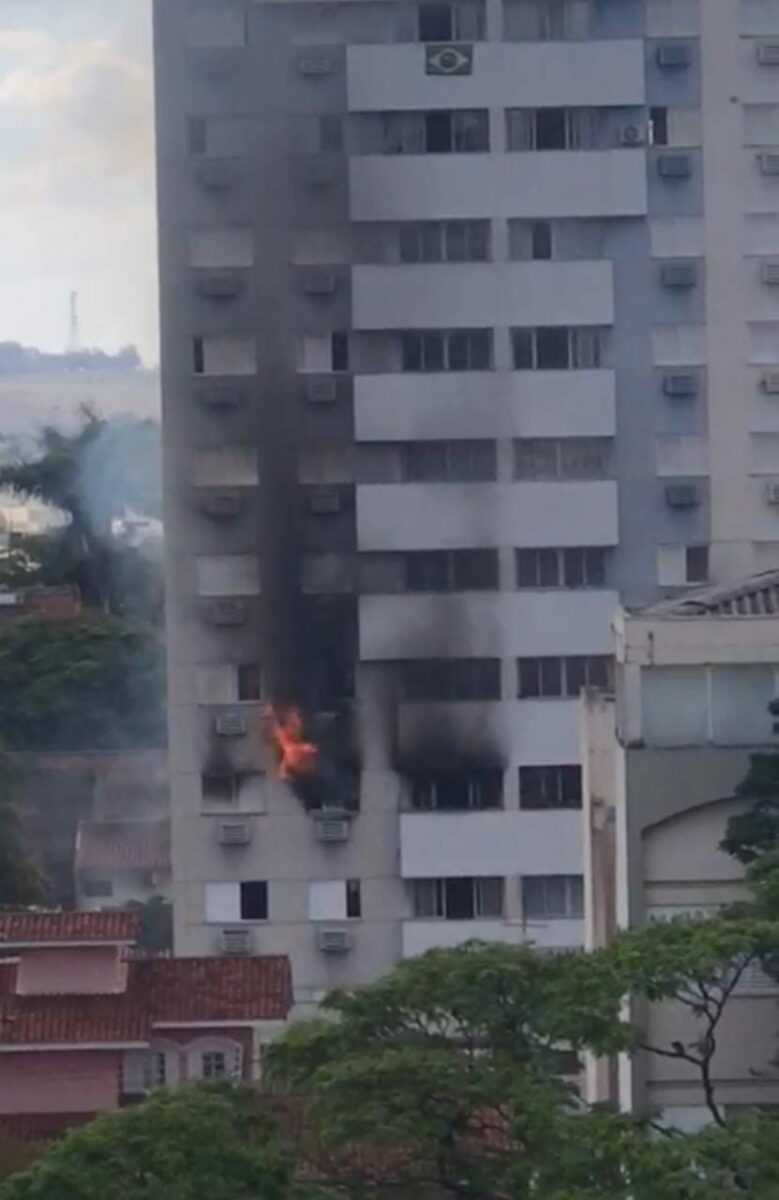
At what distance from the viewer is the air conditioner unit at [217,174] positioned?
1227 cm

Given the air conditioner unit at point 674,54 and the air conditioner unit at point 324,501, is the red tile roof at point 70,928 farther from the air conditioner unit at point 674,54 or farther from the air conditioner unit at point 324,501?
the air conditioner unit at point 674,54

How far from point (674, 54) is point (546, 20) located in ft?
1.64

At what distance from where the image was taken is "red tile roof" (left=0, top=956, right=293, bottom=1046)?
930cm

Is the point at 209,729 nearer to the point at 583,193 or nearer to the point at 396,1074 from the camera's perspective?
the point at 583,193

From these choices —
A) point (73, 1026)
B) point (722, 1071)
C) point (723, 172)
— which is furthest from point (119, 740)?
point (722, 1071)

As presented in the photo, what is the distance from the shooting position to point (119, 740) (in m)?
18.0

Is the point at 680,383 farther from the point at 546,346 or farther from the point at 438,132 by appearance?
the point at 438,132

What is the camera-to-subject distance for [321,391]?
40.5 feet

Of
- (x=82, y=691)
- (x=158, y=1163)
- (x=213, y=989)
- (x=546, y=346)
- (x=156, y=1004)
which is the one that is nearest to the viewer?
(x=158, y=1163)

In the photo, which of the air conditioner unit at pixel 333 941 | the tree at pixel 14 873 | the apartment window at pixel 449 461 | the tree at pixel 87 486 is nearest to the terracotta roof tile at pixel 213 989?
the air conditioner unit at pixel 333 941

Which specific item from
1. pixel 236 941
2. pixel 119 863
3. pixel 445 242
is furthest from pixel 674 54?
pixel 119 863

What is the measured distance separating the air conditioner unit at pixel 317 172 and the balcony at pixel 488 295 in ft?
1.28

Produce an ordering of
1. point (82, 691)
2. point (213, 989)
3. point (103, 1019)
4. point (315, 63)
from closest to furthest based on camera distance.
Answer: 1. point (103, 1019)
2. point (213, 989)
3. point (315, 63)
4. point (82, 691)

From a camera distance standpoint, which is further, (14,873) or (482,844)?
(14,873)
